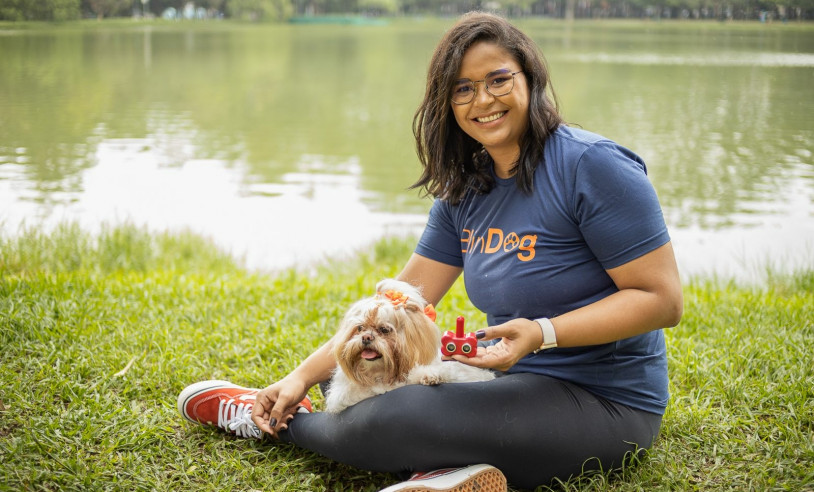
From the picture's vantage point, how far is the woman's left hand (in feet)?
6.45

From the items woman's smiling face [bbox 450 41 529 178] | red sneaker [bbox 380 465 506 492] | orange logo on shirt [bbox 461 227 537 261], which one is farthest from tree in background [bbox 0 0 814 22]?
red sneaker [bbox 380 465 506 492]

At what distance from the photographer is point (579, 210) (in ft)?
6.95

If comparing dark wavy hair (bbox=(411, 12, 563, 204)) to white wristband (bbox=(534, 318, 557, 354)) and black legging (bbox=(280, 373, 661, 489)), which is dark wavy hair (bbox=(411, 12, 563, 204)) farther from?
black legging (bbox=(280, 373, 661, 489))

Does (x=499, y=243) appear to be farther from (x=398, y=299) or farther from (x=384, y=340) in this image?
(x=384, y=340)

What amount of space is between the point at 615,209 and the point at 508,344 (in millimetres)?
501

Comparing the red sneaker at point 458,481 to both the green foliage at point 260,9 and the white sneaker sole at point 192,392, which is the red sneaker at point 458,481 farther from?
the green foliage at point 260,9

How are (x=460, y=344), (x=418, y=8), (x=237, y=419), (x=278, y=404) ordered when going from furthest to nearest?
(x=418, y=8), (x=237, y=419), (x=278, y=404), (x=460, y=344)

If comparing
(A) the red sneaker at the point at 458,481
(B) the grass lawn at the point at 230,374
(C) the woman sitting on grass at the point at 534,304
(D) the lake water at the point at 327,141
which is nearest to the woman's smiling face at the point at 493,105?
(C) the woman sitting on grass at the point at 534,304

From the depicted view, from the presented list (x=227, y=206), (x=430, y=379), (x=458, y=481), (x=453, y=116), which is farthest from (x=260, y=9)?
(x=458, y=481)

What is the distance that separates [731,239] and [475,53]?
4696mm

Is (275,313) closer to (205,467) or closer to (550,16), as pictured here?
(205,467)

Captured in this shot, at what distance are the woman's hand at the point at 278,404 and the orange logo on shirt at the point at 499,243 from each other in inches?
30.1

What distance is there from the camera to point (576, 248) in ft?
7.17

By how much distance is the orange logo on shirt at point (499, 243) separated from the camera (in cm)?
223
